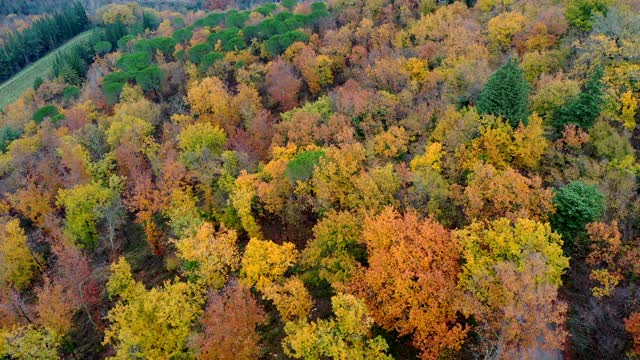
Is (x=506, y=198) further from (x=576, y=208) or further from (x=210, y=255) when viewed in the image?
(x=210, y=255)

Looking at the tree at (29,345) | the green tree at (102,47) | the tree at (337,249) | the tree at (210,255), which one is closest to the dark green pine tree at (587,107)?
the tree at (337,249)

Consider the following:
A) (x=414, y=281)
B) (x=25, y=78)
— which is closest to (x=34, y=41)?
(x=25, y=78)

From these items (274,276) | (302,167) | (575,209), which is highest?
(302,167)

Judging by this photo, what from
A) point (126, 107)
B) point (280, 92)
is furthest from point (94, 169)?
point (280, 92)

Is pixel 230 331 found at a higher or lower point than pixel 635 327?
lower

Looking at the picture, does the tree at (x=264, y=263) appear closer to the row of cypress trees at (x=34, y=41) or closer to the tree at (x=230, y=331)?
the tree at (x=230, y=331)
